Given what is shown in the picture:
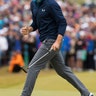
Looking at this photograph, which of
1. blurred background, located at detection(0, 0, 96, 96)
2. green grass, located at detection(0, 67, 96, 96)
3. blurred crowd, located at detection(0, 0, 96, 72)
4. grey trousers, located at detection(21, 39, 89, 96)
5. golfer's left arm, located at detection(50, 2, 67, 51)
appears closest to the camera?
golfer's left arm, located at detection(50, 2, 67, 51)

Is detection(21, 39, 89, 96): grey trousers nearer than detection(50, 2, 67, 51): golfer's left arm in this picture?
No

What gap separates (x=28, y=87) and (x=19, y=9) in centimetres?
1370

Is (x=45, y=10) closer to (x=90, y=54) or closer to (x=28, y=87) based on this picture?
(x=28, y=87)

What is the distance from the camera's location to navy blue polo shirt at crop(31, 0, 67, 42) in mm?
9068

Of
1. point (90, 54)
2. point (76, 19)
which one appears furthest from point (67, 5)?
point (90, 54)

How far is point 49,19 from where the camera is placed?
923 cm

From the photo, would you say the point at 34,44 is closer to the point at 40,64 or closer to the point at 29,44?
the point at 29,44

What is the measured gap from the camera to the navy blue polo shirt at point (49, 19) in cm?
907

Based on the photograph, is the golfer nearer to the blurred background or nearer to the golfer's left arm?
the golfer's left arm

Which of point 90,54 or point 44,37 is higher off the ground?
point 44,37

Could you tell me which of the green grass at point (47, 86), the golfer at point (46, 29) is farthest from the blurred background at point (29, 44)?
the golfer at point (46, 29)

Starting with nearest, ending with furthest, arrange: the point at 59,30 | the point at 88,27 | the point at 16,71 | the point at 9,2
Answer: the point at 59,30, the point at 16,71, the point at 88,27, the point at 9,2

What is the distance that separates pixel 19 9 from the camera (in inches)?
890

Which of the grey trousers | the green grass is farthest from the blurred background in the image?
the grey trousers
